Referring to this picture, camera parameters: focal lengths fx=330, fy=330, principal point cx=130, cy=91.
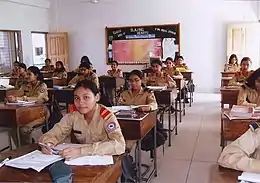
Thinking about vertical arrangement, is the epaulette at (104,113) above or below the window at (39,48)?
below

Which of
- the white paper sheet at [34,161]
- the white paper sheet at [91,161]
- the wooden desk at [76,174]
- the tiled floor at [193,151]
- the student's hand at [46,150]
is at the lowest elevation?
the tiled floor at [193,151]

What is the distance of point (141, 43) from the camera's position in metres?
9.86

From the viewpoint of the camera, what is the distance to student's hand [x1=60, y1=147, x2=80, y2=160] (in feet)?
5.78

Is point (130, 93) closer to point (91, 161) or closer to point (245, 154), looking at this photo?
point (91, 161)

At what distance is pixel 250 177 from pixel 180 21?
842 cm

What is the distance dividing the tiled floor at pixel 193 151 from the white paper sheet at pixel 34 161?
82 centimetres

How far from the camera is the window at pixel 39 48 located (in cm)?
991

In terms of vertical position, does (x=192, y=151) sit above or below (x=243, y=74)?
below

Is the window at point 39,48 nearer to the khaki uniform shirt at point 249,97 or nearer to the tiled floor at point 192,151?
the tiled floor at point 192,151

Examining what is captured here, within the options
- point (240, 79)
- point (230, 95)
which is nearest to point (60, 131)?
point (230, 95)

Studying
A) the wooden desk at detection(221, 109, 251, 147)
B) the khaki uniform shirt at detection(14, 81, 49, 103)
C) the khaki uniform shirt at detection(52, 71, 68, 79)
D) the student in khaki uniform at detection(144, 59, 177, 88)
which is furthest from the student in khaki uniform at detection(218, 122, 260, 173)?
the khaki uniform shirt at detection(52, 71, 68, 79)

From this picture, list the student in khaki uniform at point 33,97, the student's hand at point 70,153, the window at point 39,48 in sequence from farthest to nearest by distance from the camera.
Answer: the window at point 39,48, the student in khaki uniform at point 33,97, the student's hand at point 70,153

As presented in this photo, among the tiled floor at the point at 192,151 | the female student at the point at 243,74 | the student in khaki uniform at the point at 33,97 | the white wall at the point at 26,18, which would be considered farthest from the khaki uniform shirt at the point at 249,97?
the white wall at the point at 26,18

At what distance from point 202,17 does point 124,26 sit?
2.32 meters
